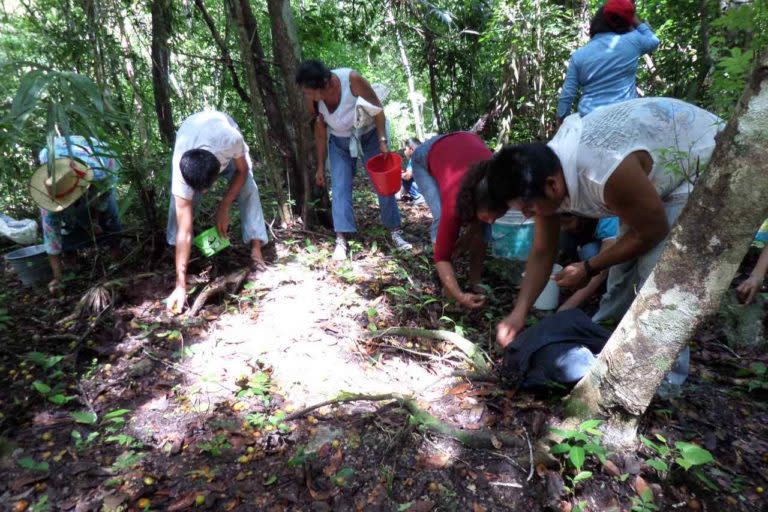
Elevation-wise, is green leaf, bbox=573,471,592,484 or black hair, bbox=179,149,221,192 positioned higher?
black hair, bbox=179,149,221,192

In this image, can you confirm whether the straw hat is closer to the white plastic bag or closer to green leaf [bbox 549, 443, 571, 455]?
the white plastic bag

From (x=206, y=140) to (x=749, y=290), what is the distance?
3.59 m

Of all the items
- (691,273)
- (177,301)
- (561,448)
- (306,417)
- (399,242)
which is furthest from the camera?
(399,242)

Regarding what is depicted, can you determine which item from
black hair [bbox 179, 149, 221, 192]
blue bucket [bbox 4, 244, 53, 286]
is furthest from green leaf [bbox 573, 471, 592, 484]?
blue bucket [bbox 4, 244, 53, 286]

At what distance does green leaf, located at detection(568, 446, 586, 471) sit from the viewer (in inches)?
62.2

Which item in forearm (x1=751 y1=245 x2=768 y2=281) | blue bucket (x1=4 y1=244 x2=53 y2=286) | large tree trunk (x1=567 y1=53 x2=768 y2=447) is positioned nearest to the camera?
large tree trunk (x1=567 y1=53 x2=768 y2=447)

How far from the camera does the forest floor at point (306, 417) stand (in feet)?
5.70

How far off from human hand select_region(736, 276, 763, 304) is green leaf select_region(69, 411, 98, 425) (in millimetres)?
3519

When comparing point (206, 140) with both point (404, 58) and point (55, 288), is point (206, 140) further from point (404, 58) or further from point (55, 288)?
point (404, 58)

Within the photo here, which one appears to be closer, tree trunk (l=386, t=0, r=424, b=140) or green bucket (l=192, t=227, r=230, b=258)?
green bucket (l=192, t=227, r=230, b=258)

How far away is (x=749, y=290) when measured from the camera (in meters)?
2.54

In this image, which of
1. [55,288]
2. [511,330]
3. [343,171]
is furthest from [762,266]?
[55,288]

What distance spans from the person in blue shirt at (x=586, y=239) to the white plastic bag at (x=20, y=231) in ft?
16.3

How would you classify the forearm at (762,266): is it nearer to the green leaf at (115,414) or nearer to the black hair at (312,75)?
the black hair at (312,75)
